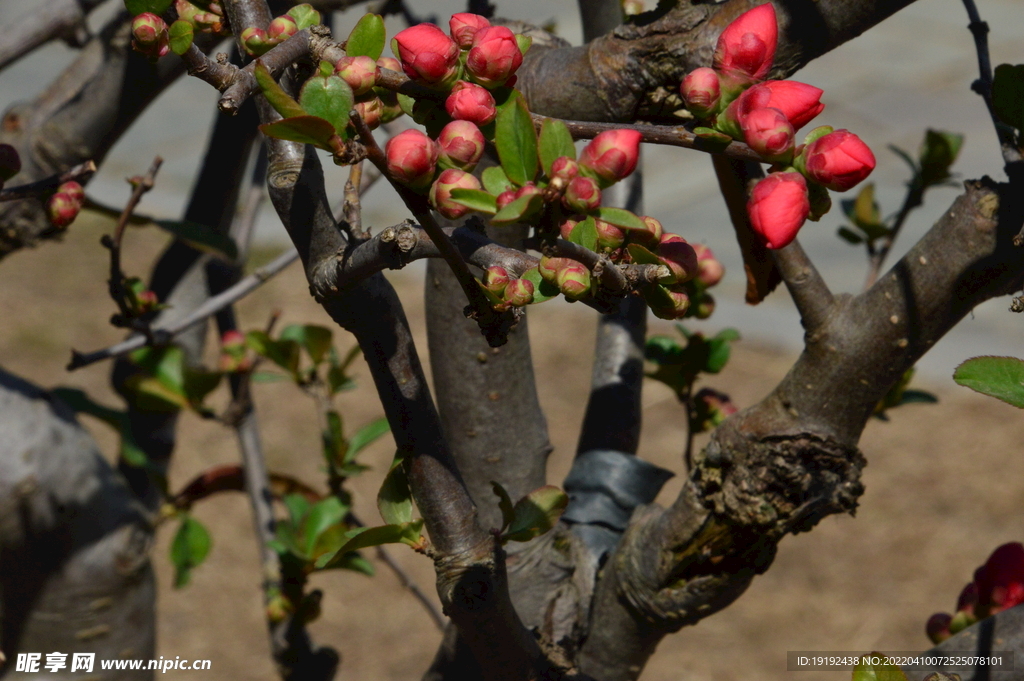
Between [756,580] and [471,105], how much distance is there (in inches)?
110

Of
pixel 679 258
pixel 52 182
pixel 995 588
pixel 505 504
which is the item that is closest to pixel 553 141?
pixel 679 258

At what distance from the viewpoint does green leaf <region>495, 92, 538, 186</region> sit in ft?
1.54

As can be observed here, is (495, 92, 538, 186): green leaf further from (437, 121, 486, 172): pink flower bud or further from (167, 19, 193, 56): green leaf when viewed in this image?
(167, 19, 193, 56): green leaf

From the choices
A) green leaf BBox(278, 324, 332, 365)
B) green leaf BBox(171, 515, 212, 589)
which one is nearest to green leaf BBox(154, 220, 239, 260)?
green leaf BBox(278, 324, 332, 365)

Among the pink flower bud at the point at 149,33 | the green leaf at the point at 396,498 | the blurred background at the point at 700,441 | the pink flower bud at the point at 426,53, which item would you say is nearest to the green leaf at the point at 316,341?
the blurred background at the point at 700,441

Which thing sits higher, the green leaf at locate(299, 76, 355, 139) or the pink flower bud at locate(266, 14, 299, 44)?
the pink flower bud at locate(266, 14, 299, 44)

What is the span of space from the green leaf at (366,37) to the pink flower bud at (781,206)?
0.23m

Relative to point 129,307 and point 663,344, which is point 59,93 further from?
point 663,344

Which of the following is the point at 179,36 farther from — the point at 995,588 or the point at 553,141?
the point at 995,588

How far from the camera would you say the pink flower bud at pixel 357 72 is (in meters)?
0.49

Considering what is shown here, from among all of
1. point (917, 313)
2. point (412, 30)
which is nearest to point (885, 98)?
point (917, 313)

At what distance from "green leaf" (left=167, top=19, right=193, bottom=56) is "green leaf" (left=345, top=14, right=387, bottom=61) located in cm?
10

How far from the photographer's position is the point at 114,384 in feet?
5.10

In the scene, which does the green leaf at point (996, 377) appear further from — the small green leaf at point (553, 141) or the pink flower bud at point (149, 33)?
the pink flower bud at point (149, 33)
